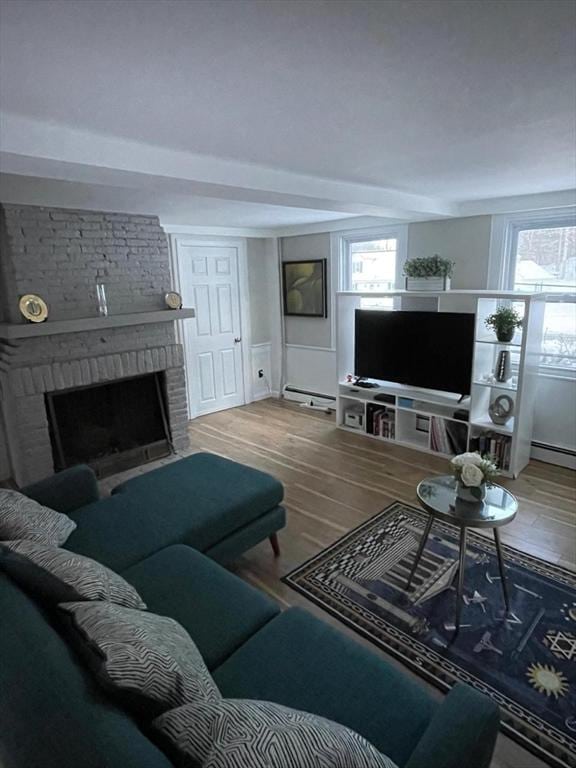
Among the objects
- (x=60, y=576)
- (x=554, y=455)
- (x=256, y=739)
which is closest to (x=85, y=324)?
(x=60, y=576)

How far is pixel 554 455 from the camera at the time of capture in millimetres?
4000

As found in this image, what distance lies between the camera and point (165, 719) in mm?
995

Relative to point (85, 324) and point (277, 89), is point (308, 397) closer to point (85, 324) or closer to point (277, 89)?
point (85, 324)

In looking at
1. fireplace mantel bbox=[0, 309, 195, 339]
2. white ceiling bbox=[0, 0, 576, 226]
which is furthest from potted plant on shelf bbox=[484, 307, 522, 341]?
fireplace mantel bbox=[0, 309, 195, 339]

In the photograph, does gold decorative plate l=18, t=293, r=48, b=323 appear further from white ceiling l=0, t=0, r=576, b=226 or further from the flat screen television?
the flat screen television

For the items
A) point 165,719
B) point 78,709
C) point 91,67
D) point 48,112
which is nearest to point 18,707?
point 78,709

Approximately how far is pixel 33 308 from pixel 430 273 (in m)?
3.38

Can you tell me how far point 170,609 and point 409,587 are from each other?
4.62ft

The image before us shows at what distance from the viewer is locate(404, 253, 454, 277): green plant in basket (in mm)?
4086

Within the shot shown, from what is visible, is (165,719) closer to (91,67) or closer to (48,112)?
(91,67)

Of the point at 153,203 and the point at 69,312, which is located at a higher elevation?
the point at 153,203

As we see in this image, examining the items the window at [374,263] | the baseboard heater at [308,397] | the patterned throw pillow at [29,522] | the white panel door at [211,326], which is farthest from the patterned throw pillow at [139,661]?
the baseboard heater at [308,397]

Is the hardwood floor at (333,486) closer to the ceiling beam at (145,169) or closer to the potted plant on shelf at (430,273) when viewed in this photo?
the potted plant on shelf at (430,273)

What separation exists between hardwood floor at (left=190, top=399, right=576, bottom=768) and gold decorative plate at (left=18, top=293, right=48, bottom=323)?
193 centimetres
